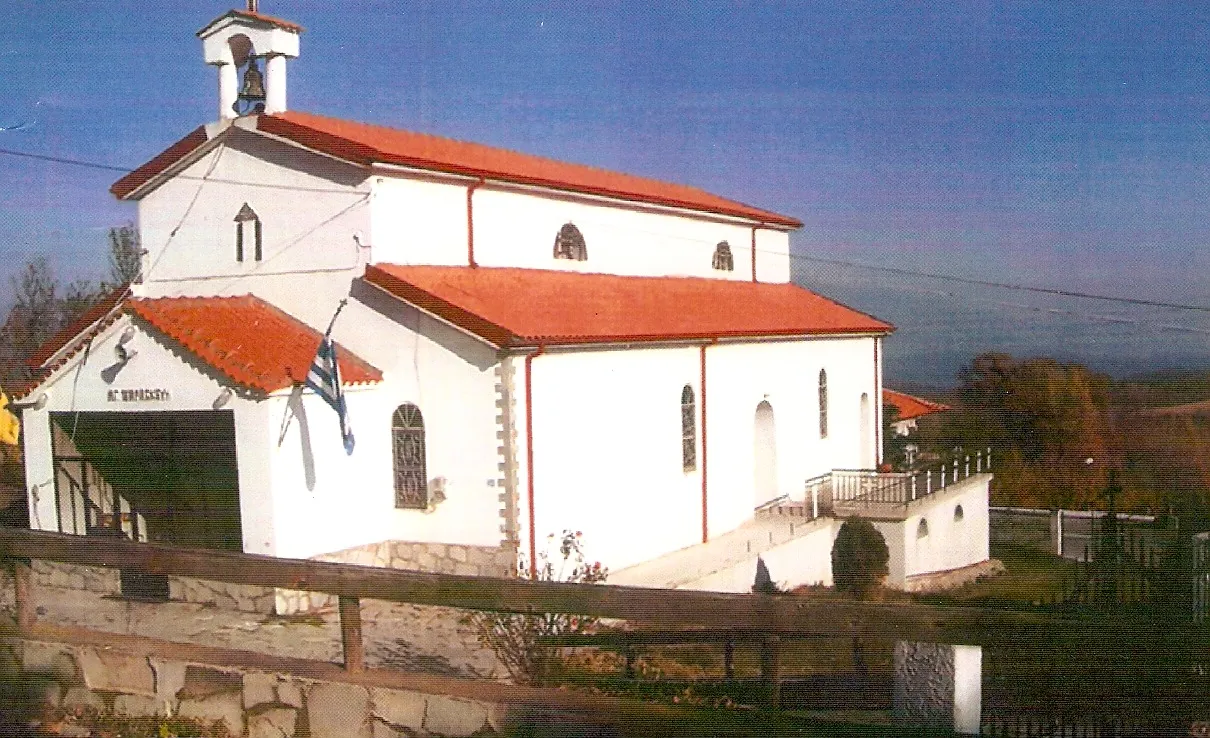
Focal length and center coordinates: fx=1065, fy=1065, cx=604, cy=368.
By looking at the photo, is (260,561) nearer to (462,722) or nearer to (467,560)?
(462,722)

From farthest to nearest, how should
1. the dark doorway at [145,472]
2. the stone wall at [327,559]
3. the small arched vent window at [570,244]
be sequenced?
the small arched vent window at [570,244], the dark doorway at [145,472], the stone wall at [327,559]

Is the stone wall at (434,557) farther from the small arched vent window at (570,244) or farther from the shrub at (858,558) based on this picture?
the shrub at (858,558)

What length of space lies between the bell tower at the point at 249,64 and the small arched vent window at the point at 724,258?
447 inches

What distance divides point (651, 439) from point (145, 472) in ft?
25.9

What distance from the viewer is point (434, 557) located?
14.6 meters

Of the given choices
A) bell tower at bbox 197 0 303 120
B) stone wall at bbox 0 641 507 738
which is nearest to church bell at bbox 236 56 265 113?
bell tower at bbox 197 0 303 120

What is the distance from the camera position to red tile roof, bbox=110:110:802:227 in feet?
50.6

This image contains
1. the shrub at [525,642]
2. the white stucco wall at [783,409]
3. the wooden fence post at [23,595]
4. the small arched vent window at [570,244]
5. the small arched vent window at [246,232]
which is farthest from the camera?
the small arched vent window at [570,244]

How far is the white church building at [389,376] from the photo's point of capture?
1401 cm

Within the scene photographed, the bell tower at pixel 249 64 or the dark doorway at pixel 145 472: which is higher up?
the bell tower at pixel 249 64

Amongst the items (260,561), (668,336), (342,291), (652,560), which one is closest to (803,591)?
(652,560)

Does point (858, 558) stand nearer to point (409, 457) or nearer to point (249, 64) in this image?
point (409, 457)

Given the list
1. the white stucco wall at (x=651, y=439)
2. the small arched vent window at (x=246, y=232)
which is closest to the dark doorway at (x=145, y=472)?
the small arched vent window at (x=246, y=232)

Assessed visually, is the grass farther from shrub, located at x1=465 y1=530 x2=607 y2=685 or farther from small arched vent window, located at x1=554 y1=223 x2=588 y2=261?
shrub, located at x1=465 y1=530 x2=607 y2=685
